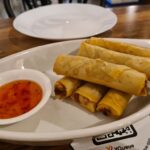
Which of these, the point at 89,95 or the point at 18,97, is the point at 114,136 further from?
the point at 18,97

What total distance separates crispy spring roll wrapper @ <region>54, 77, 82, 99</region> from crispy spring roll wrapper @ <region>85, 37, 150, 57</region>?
0.51 feet

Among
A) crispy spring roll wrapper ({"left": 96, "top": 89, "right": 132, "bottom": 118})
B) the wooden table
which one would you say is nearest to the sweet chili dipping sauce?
crispy spring roll wrapper ({"left": 96, "top": 89, "right": 132, "bottom": 118})

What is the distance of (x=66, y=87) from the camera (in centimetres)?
65

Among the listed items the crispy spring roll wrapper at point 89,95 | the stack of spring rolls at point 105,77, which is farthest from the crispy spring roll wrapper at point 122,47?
the crispy spring roll wrapper at point 89,95

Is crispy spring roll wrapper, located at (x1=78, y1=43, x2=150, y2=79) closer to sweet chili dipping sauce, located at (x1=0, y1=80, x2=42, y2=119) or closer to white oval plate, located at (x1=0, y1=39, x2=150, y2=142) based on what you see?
white oval plate, located at (x1=0, y1=39, x2=150, y2=142)

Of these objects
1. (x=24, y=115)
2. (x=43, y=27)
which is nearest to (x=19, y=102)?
(x=24, y=115)

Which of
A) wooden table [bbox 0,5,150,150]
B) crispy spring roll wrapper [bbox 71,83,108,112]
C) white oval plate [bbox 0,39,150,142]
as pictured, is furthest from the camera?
wooden table [bbox 0,5,150,150]

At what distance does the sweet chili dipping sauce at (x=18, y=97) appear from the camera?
0.59 metres

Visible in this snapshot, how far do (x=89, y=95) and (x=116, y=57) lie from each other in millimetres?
148

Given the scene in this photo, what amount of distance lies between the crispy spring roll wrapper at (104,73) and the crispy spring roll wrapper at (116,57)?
0.03 m

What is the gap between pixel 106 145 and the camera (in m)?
0.57

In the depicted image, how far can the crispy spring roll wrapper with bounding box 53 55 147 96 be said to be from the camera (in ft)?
1.95

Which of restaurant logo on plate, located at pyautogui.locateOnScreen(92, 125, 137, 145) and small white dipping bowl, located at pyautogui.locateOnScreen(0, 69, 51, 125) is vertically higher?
small white dipping bowl, located at pyautogui.locateOnScreen(0, 69, 51, 125)

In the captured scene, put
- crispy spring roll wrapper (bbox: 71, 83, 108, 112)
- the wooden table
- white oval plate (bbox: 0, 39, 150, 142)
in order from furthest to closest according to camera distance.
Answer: the wooden table, crispy spring roll wrapper (bbox: 71, 83, 108, 112), white oval plate (bbox: 0, 39, 150, 142)
